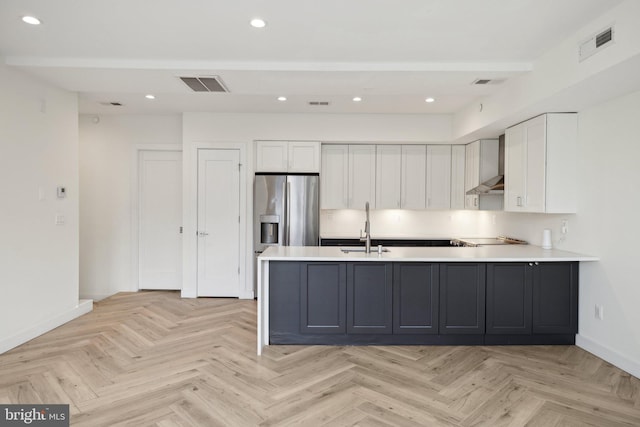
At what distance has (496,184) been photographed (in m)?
4.75

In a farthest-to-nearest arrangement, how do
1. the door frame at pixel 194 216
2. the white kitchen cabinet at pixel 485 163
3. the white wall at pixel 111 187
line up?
the white wall at pixel 111 187, the door frame at pixel 194 216, the white kitchen cabinet at pixel 485 163

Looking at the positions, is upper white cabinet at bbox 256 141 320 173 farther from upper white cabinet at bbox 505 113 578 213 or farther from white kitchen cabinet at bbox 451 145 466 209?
upper white cabinet at bbox 505 113 578 213

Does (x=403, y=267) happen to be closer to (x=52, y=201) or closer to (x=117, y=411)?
(x=117, y=411)

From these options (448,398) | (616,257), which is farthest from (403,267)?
(616,257)

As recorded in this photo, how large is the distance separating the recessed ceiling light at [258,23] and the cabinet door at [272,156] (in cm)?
275

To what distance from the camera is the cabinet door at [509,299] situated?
3.69 m

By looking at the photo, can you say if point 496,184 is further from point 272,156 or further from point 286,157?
point 272,156

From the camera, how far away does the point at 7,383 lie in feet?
9.42

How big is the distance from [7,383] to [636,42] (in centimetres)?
505

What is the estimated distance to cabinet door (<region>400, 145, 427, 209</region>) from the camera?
19.0ft

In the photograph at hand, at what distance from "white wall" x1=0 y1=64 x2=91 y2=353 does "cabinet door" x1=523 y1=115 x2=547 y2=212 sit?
5257 mm

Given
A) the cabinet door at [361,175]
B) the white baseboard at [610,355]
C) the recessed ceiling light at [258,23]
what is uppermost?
the recessed ceiling light at [258,23]

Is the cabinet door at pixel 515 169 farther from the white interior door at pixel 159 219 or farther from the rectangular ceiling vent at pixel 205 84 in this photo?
the white interior door at pixel 159 219

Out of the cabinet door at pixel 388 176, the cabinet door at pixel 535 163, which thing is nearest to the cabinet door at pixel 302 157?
the cabinet door at pixel 388 176
